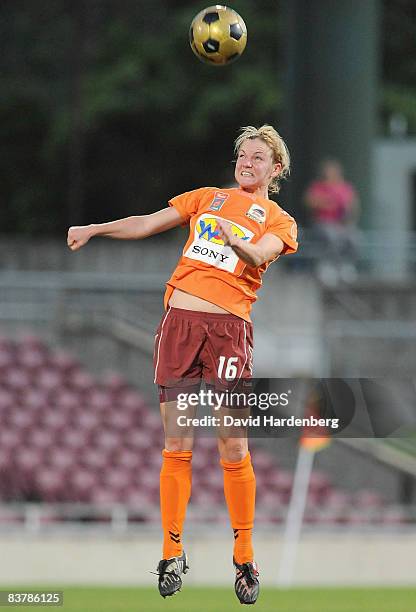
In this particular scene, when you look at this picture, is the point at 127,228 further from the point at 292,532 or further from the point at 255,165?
the point at 292,532

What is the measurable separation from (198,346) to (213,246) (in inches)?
15.2

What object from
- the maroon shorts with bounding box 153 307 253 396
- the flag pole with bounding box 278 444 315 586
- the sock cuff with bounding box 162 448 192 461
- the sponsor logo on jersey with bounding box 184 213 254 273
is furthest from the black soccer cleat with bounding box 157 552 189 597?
the flag pole with bounding box 278 444 315 586

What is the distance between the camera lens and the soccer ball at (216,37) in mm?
6488

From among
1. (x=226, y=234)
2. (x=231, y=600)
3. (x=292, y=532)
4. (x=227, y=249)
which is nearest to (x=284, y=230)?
(x=227, y=249)

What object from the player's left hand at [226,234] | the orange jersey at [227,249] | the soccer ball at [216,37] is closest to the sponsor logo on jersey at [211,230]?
the orange jersey at [227,249]

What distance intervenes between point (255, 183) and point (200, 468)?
8.22 metres

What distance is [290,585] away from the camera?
13.4 metres

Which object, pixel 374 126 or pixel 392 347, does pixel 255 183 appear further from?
pixel 374 126

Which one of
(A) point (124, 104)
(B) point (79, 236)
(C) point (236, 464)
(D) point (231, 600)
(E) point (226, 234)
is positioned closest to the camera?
(E) point (226, 234)

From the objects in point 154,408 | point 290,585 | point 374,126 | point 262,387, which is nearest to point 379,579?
point 290,585

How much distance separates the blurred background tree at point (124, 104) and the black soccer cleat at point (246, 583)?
18.3 meters

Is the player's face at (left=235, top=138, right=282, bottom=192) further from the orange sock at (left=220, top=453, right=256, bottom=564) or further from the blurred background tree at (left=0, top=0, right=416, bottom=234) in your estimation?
the blurred background tree at (left=0, top=0, right=416, bottom=234)

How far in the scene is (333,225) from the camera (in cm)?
1474

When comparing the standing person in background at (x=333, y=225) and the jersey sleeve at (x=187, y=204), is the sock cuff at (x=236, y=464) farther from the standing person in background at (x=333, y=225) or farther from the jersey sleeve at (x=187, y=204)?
the standing person in background at (x=333, y=225)
